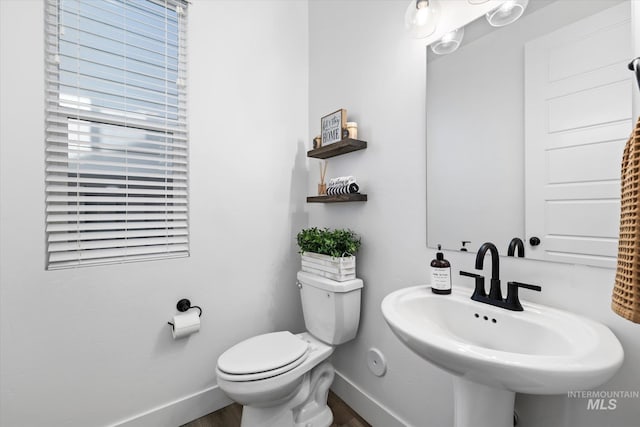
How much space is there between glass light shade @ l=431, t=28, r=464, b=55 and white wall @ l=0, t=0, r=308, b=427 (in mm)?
964

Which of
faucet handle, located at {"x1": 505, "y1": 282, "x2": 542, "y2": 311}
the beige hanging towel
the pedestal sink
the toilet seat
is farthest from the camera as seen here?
the toilet seat

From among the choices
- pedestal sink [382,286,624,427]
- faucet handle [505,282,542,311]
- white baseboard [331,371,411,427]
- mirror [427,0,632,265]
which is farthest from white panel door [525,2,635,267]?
white baseboard [331,371,411,427]

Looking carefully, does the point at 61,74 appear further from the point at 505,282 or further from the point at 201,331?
the point at 505,282

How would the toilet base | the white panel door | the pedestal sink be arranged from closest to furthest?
the pedestal sink < the white panel door < the toilet base

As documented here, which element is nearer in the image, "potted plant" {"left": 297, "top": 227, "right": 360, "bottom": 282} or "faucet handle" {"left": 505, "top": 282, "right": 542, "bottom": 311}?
"faucet handle" {"left": 505, "top": 282, "right": 542, "bottom": 311}

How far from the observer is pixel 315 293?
1544 mm

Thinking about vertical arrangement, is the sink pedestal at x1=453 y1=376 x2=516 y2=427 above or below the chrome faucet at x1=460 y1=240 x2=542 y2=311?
below

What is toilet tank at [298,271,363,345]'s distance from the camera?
4.70 ft

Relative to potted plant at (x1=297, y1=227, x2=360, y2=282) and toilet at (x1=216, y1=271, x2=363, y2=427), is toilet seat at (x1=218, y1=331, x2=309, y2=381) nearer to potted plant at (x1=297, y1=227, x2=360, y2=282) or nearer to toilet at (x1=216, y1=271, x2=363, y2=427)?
toilet at (x1=216, y1=271, x2=363, y2=427)

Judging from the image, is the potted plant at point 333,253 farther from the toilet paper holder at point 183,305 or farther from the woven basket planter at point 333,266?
the toilet paper holder at point 183,305

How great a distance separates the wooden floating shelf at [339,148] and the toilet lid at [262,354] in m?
1.05

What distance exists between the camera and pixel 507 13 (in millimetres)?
984

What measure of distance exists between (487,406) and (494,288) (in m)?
0.35

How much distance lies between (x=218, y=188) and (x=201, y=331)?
809mm
